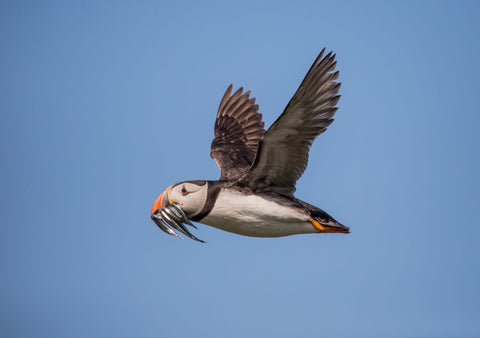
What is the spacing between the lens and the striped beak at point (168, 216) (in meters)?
8.38

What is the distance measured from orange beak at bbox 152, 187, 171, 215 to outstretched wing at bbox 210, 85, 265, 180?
164 cm

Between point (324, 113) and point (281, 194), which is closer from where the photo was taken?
point (324, 113)

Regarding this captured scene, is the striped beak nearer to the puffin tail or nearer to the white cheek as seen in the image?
the white cheek

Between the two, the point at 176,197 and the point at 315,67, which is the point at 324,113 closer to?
the point at 315,67

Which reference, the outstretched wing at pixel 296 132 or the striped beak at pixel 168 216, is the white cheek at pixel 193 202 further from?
the outstretched wing at pixel 296 132

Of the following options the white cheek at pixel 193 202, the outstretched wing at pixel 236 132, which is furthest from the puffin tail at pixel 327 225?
the outstretched wing at pixel 236 132

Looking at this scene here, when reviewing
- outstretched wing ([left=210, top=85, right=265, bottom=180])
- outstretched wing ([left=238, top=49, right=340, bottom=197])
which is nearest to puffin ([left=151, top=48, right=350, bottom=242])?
outstretched wing ([left=238, top=49, right=340, bottom=197])

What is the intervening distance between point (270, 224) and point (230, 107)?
15.0 ft

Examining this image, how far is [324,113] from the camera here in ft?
26.1

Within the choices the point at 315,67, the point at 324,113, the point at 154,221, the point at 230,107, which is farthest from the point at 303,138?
the point at 230,107

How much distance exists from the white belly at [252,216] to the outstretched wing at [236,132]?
62.5 inches

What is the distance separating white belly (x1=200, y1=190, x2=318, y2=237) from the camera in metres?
8.52

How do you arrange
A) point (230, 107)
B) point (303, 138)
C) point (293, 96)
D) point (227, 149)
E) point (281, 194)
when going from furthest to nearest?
1. point (230, 107)
2. point (227, 149)
3. point (281, 194)
4. point (303, 138)
5. point (293, 96)

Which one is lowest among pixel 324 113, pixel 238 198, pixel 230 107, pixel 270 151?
pixel 238 198
